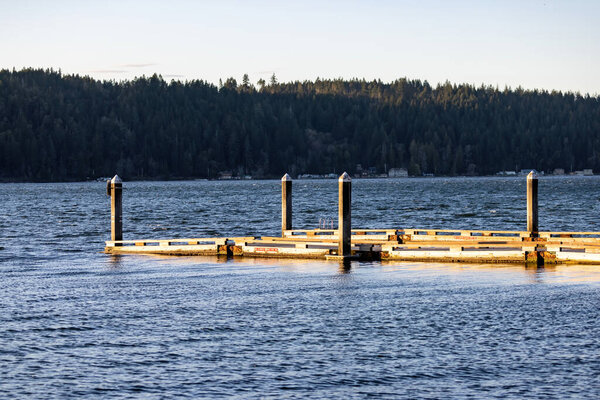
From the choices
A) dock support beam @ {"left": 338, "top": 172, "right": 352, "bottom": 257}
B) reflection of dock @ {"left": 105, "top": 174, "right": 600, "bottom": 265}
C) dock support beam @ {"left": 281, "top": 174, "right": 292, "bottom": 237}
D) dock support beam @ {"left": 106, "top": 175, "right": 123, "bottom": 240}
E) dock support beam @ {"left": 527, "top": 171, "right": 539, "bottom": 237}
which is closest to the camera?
reflection of dock @ {"left": 105, "top": 174, "right": 600, "bottom": 265}

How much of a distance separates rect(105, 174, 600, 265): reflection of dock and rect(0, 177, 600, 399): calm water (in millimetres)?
775

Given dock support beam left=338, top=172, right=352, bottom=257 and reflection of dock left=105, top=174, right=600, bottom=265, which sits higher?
dock support beam left=338, top=172, right=352, bottom=257

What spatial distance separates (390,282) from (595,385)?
16.5 m

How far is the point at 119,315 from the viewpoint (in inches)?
1214

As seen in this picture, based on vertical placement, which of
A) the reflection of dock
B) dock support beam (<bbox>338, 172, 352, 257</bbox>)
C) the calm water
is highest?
dock support beam (<bbox>338, 172, 352, 257</bbox>)

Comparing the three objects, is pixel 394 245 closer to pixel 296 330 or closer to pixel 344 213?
pixel 344 213

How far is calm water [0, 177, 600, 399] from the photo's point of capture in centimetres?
2186

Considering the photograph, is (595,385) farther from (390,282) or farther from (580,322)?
(390,282)

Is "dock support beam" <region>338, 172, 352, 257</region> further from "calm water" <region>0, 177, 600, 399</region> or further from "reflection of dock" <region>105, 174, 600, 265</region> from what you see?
"calm water" <region>0, 177, 600, 399</region>

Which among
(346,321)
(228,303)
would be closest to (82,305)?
(228,303)

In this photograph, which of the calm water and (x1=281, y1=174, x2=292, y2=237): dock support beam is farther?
(x1=281, y1=174, x2=292, y2=237): dock support beam

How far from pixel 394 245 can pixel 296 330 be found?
1874cm

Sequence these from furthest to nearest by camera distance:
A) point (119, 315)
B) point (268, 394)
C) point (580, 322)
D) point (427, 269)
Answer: point (427, 269), point (119, 315), point (580, 322), point (268, 394)

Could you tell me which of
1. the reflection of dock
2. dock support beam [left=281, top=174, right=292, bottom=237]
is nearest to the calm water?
the reflection of dock
